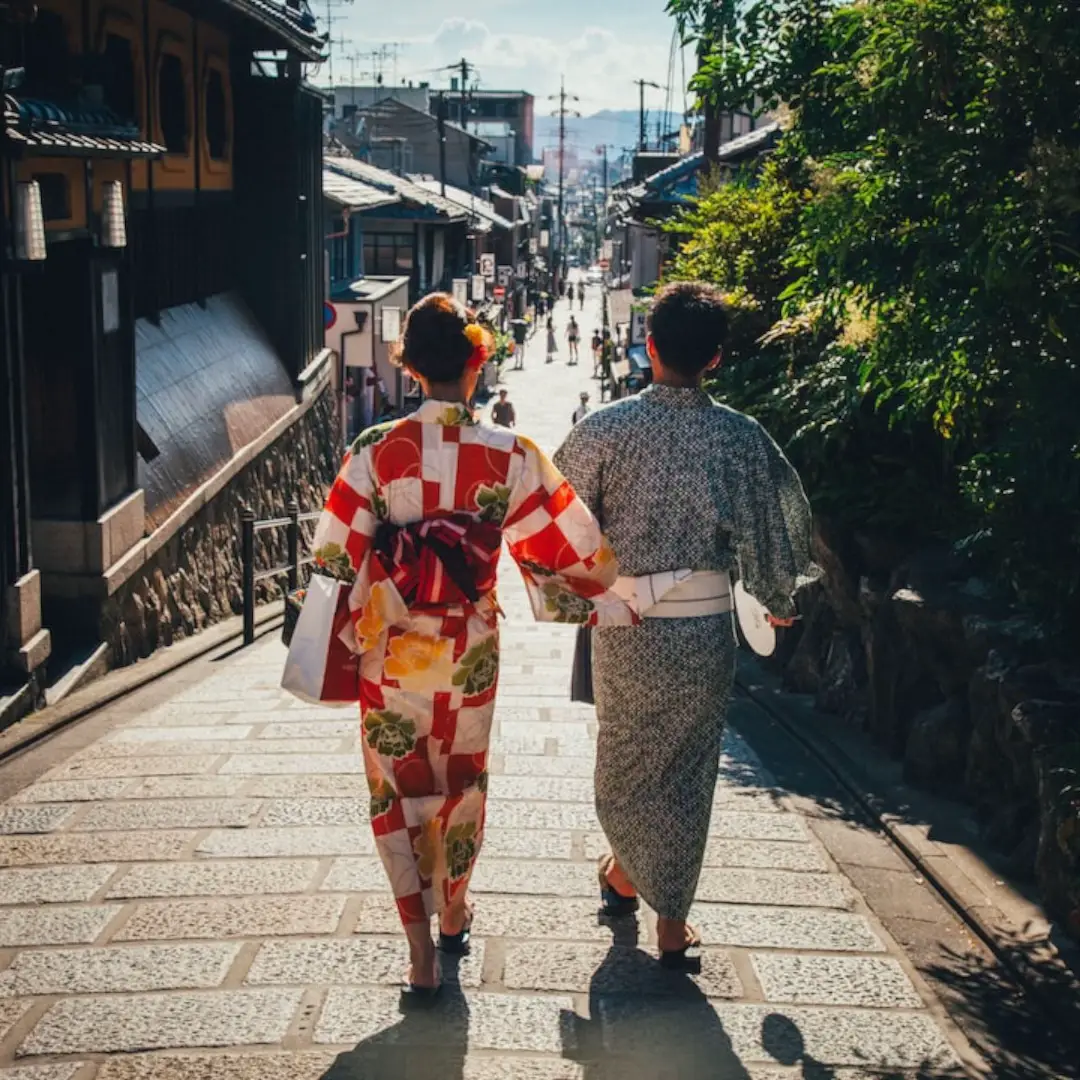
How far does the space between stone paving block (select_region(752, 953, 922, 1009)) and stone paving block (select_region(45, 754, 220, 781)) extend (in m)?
3.17

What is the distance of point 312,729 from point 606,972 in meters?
3.52

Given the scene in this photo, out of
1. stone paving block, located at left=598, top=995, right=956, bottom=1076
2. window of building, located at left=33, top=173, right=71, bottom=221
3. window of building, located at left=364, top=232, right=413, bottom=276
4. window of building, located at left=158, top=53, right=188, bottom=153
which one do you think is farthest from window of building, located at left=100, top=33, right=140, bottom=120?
window of building, located at left=364, top=232, right=413, bottom=276

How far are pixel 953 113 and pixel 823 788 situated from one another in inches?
126

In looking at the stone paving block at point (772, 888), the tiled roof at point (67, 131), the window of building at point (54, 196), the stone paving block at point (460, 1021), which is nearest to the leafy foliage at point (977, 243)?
the stone paving block at point (772, 888)

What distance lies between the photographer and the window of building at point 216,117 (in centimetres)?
1738

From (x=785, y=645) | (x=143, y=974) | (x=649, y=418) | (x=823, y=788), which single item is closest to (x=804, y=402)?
(x=785, y=645)

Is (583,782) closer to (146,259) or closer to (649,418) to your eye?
(649,418)

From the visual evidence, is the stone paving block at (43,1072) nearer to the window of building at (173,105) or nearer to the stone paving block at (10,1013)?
the stone paving block at (10,1013)

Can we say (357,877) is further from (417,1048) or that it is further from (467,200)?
(467,200)

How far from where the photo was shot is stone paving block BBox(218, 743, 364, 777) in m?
6.84

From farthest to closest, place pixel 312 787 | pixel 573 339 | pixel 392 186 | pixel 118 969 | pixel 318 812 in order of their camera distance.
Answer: pixel 573 339
pixel 392 186
pixel 312 787
pixel 318 812
pixel 118 969

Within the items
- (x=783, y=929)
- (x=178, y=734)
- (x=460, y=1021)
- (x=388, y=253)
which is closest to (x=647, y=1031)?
(x=460, y=1021)

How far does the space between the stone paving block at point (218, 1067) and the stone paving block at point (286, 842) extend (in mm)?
1586

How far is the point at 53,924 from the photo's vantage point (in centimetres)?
497
